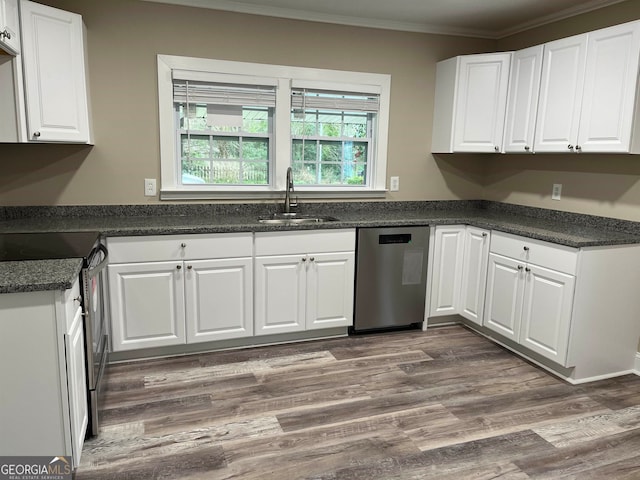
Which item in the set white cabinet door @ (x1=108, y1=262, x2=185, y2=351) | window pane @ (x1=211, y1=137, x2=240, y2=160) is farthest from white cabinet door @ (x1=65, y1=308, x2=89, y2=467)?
window pane @ (x1=211, y1=137, x2=240, y2=160)

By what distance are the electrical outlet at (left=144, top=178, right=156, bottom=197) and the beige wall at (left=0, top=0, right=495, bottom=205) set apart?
0.03m

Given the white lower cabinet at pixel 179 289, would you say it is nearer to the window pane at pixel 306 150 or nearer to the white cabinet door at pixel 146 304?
the white cabinet door at pixel 146 304

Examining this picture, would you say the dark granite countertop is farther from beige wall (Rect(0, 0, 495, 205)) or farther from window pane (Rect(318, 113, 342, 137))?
window pane (Rect(318, 113, 342, 137))

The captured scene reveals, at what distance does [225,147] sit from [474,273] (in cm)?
205

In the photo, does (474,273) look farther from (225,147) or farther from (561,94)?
(225,147)

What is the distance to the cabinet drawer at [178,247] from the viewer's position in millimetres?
2883

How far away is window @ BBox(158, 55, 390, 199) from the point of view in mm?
3373

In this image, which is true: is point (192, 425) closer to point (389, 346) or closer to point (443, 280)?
point (389, 346)

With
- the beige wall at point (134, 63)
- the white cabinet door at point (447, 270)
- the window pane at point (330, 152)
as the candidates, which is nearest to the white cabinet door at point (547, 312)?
A: the white cabinet door at point (447, 270)

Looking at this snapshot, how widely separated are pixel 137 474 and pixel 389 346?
188 centimetres

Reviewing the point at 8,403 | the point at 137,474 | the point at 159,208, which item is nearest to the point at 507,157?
the point at 159,208

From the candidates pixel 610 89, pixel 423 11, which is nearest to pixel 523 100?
pixel 610 89

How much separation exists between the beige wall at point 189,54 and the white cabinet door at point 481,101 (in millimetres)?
371

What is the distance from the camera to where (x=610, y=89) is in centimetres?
280
